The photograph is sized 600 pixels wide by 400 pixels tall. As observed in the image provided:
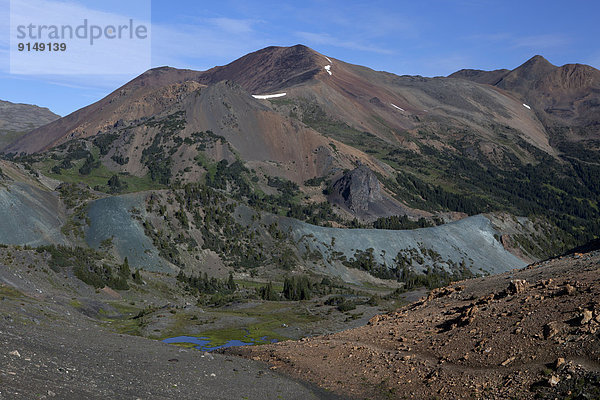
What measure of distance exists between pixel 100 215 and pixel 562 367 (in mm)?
120878

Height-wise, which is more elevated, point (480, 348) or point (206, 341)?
point (480, 348)

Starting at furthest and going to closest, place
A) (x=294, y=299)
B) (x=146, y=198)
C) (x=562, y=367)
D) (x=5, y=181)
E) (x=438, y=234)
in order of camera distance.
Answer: (x=438, y=234), (x=146, y=198), (x=5, y=181), (x=294, y=299), (x=562, y=367)

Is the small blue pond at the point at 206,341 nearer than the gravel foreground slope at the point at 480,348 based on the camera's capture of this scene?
No

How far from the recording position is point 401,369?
34.3 meters

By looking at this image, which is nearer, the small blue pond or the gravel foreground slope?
the gravel foreground slope

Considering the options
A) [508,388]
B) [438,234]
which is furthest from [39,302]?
[438,234]

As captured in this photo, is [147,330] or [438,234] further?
[438,234]

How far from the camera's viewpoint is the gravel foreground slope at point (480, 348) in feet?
92.6

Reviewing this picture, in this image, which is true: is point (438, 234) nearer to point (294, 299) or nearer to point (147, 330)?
point (294, 299)

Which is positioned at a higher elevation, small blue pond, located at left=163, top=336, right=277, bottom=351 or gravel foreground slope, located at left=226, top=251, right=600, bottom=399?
gravel foreground slope, located at left=226, top=251, right=600, bottom=399

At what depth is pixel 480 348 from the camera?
3284cm

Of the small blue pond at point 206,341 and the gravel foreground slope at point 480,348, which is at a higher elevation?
the gravel foreground slope at point 480,348

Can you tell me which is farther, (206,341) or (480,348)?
(206,341)

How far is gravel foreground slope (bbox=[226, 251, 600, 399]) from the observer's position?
28.2m
